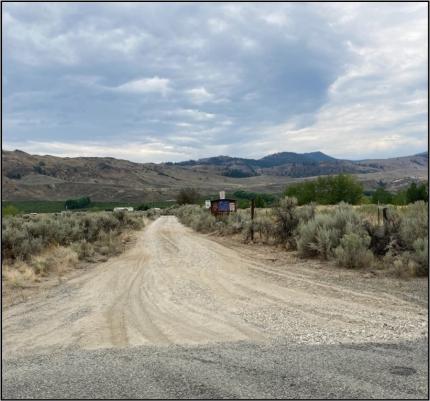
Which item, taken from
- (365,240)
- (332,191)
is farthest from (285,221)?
(332,191)

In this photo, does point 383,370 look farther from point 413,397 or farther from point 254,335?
point 254,335

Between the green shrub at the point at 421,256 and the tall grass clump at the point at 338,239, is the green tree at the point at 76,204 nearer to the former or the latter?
the tall grass clump at the point at 338,239

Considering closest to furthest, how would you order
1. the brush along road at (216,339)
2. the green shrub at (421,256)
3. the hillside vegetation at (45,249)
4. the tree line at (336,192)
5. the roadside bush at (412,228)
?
the brush along road at (216,339), the green shrub at (421,256), the roadside bush at (412,228), the hillside vegetation at (45,249), the tree line at (336,192)

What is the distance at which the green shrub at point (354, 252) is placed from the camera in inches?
532

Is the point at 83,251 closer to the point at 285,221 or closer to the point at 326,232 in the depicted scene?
the point at 285,221

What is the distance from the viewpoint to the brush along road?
4645 mm

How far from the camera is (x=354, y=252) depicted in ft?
45.1

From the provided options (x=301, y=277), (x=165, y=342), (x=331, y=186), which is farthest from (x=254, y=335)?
(x=331, y=186)

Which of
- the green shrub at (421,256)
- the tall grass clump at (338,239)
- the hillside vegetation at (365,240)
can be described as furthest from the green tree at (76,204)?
the green shrub at (421,256)

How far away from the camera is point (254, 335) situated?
7.07m

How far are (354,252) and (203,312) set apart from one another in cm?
646

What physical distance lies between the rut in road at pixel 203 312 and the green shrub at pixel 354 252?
1498 mm

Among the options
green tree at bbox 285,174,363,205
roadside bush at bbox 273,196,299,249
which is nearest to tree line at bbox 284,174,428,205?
green tree at bbox 285,174,363,205

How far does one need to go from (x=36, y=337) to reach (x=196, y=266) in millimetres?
8317
